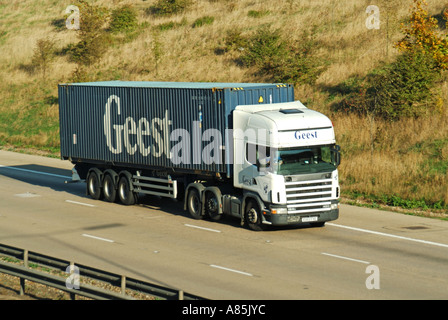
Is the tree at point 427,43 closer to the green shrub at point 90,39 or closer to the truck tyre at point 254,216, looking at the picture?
the truck tyre at point 254,216

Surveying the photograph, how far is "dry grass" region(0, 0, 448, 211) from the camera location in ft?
94.4

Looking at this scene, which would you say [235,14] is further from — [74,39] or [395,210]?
[395,210]

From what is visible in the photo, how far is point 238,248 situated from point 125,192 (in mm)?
7814

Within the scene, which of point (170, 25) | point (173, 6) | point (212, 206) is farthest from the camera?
point (173, 6)

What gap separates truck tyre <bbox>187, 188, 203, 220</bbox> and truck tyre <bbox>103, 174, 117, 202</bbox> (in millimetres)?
3930

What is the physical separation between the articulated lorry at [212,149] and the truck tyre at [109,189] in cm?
4

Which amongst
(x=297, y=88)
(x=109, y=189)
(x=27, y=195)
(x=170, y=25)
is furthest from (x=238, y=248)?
(x=170, y=25)

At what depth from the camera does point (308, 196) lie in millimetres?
20969

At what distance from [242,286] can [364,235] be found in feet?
21.7

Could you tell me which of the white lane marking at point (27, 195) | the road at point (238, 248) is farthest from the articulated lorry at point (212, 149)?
the white lane marking at point (27, 195)

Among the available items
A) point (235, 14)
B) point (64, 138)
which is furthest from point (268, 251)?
point (235, 14)

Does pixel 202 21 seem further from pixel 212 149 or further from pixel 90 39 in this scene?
pixel 212 149
